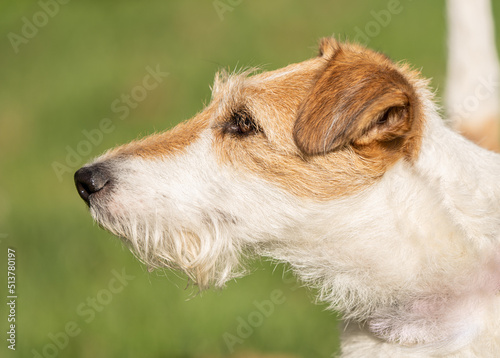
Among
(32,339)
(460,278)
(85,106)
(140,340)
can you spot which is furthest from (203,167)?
(85,106)

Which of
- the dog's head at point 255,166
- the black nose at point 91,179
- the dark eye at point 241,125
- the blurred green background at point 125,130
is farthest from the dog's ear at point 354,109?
the blurred green background at point 125,130

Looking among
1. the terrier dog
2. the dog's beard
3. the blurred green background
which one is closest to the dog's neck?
the terrier dog

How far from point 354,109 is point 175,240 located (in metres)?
1.07

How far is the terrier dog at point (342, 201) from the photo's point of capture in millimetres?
2537

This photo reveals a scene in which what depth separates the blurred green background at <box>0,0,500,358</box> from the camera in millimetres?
4434

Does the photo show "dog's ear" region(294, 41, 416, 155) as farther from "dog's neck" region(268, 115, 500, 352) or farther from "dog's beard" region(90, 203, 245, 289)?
"dog's beard" region(90, 203, 245, 289)

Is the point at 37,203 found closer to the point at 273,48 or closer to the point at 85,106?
the point at 85,106

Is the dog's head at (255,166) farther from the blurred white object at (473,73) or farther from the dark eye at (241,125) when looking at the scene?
the blurred white object at (473,73)

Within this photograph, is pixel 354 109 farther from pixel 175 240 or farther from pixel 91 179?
pixel 91 179

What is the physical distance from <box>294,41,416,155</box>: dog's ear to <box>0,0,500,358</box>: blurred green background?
3.81ft

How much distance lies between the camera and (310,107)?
2596 mm

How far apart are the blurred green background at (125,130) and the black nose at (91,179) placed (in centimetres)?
101

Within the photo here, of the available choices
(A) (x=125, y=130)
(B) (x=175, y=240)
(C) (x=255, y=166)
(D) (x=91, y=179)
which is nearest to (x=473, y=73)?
(C) (x=255, y=166)

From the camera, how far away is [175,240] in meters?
2.86
